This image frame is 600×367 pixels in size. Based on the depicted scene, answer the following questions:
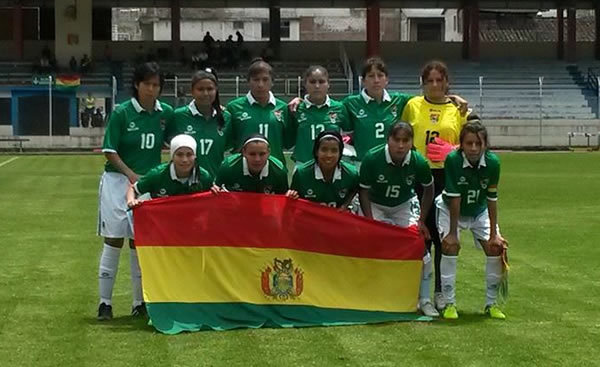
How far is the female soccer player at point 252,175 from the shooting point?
8.77m

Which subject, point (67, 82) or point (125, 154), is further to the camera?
point (67, 82)

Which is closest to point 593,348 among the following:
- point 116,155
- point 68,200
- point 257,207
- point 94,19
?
point 257,207

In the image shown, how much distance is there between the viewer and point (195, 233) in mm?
8750

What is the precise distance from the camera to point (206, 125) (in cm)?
915

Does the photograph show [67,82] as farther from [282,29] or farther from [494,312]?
[494,312]

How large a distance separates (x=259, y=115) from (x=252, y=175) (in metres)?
0.68

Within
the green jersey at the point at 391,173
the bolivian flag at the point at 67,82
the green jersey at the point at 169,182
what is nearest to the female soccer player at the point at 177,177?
the green jersey at the point at 169,182

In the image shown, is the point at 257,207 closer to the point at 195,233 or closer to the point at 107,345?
the point at 195,233

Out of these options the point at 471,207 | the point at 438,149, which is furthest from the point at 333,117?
the point at 471,207

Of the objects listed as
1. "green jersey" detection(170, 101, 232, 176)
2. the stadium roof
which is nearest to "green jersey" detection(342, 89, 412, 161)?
"green jersey" detection(170, 101, 232, 176)

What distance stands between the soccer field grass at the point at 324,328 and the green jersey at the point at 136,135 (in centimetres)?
132

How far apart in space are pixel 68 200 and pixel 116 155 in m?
13.4

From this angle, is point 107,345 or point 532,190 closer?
point 107,345

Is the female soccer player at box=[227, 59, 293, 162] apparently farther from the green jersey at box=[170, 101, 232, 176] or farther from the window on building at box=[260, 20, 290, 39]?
the window on building at box=[260, 20, 290, 39]
